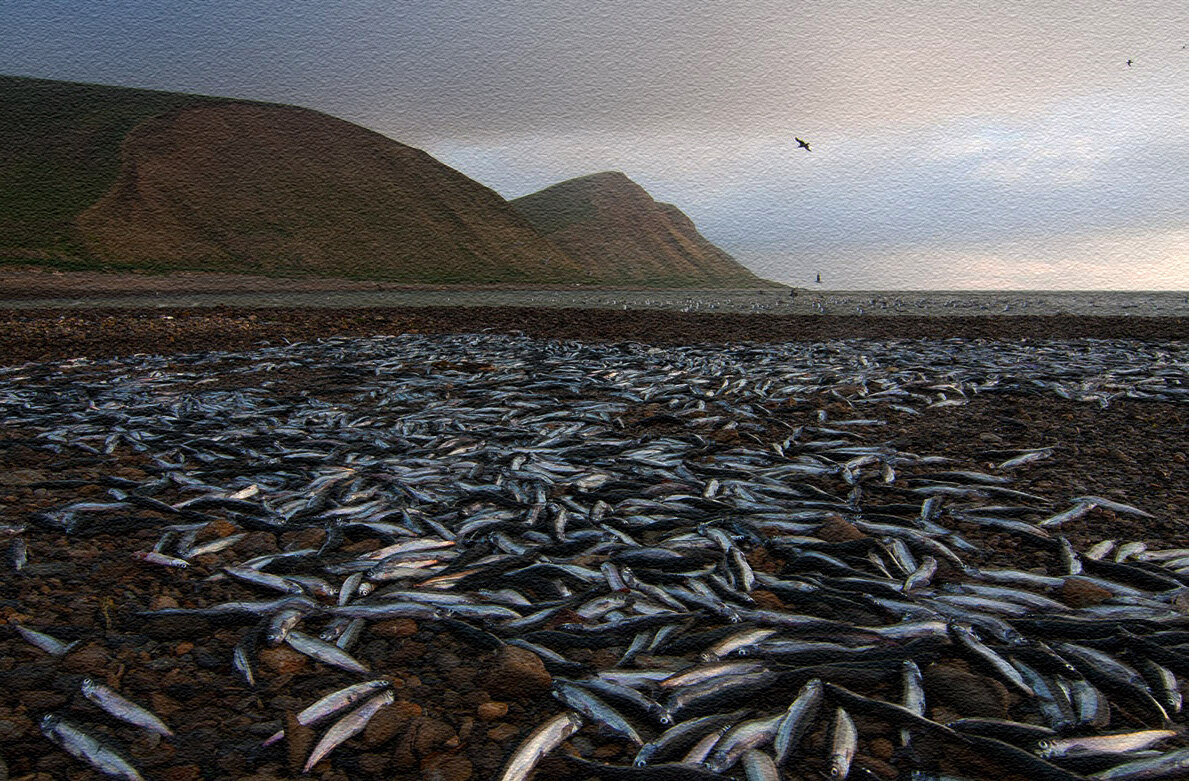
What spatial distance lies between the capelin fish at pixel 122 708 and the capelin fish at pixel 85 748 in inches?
4.5

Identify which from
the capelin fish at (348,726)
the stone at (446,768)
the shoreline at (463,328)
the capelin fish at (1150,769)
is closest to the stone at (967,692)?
the capelin fish at (1150,769)

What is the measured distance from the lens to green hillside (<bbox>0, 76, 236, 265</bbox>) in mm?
65438

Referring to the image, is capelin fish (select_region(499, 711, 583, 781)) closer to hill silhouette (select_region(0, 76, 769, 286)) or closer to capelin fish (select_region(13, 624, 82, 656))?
capelin fish (select_region(13, 624, 82, 656))

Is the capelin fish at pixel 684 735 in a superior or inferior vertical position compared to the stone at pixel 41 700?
superior

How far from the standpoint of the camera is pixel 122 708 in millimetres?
2553

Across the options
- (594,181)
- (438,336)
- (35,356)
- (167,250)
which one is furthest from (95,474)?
(594,181)

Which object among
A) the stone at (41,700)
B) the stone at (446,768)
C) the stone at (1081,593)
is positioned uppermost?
the stone at (1081,593)

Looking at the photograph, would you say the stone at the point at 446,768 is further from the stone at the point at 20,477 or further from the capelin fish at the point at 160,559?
the stone at the point at 20,477

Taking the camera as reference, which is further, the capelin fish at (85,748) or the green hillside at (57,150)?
the green hillside at (57,150)

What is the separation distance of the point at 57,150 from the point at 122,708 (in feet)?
337

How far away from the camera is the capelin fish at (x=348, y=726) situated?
234 cm

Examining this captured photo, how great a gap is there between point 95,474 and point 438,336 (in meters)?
11.1

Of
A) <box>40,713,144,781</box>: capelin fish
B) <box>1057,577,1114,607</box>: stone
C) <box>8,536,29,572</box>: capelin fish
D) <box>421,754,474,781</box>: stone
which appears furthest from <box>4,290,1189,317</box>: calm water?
<box>40,713,144,781</box>: capelin fish

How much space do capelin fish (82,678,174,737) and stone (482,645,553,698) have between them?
1122mm
